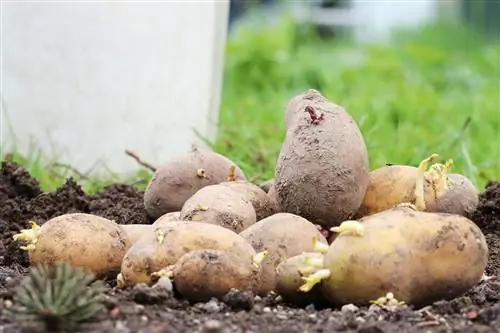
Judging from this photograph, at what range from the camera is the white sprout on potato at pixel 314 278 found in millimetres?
1898

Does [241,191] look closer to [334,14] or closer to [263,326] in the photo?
[263,326]

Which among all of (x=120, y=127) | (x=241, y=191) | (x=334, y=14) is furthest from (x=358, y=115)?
(x=334, y=14)

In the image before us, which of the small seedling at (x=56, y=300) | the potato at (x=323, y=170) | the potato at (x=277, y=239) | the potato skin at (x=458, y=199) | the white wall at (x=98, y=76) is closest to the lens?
the small seedling at (x=56, y=300)

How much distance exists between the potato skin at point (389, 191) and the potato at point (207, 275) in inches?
19.2

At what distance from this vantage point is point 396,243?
6.35ft

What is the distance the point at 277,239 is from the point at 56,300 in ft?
1.91

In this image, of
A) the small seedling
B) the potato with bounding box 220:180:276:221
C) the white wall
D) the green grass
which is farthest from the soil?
the white wall

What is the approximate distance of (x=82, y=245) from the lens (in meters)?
2.15

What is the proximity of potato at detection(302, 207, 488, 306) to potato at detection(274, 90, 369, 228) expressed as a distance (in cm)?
24

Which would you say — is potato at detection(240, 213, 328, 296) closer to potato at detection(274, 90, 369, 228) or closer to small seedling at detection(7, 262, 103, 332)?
potato at detection(274, 90, 369, 228)

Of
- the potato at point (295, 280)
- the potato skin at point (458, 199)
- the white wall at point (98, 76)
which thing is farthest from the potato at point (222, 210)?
the white wall at point (98, 76)

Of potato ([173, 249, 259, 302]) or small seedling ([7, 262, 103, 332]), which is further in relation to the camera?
potato ([173, 249, 259, 302])

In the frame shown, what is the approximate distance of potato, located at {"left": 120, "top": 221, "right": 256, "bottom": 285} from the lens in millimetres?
1968

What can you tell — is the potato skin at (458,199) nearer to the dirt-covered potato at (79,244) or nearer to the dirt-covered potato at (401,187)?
the dirt-covered potato at (401,187)
